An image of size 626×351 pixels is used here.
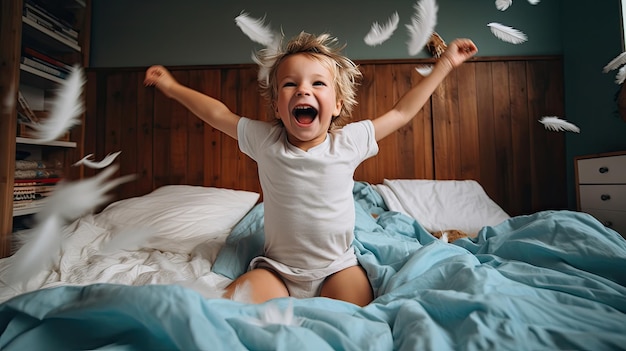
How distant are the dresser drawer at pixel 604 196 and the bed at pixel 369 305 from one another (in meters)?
1.00

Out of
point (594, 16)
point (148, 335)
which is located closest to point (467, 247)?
point (148, 335)

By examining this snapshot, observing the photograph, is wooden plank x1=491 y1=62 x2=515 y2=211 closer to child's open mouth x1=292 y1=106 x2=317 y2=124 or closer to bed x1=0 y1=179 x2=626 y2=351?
bed x1=0 y1=179 x2=626 y2=351

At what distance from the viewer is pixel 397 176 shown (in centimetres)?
216

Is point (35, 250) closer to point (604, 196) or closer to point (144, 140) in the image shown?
point (144, 140)

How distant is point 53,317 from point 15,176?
188cm

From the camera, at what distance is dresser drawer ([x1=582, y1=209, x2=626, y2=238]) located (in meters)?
1.59

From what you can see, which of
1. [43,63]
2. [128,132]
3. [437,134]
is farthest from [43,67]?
[437,134]

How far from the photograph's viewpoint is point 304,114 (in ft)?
2.99

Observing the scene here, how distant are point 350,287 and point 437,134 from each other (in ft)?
5.38

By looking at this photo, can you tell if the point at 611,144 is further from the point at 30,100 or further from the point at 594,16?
the point at 30,100

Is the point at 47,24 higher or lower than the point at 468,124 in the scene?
higher

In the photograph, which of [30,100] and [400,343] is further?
[30,100]

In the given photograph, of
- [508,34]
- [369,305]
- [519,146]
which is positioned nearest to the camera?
[369,305]

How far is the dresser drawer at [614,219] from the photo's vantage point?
62.7 inches
